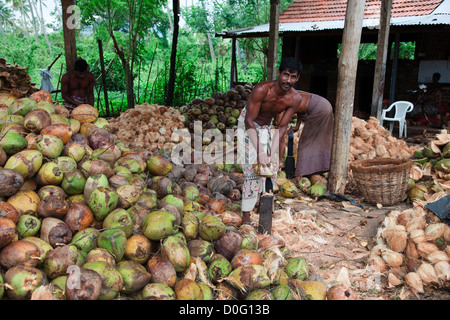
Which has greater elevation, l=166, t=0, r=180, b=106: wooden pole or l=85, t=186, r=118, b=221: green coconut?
l=166, t=0, r=180, b=106: wooden pole

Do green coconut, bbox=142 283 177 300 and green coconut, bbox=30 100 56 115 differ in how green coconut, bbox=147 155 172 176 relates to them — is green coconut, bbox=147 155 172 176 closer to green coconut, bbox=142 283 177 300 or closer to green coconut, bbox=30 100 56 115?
green coconut, bbox=30 100 56 115

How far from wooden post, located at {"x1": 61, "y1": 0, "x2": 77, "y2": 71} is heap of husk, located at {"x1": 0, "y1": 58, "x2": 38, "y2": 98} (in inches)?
81.1

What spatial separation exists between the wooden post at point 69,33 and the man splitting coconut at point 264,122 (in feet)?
13.6

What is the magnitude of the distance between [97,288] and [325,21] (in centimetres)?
1168

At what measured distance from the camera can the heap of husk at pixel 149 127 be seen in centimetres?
673

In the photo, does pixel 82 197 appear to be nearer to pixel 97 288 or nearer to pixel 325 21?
pixel 97 288

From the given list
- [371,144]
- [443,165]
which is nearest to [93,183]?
[443,165]

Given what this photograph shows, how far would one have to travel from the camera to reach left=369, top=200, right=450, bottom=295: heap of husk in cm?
274

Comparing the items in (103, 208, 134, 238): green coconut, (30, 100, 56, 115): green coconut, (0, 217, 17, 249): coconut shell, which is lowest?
(103, 208, 134, 238): green coconut

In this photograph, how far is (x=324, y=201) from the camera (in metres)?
4.98

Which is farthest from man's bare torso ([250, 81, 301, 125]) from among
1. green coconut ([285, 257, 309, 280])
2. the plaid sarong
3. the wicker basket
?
green coconut ([285, 257, 309, 280])

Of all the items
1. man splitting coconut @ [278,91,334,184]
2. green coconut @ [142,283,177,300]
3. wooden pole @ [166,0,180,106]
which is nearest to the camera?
green coconut @ [142,283,177,300]

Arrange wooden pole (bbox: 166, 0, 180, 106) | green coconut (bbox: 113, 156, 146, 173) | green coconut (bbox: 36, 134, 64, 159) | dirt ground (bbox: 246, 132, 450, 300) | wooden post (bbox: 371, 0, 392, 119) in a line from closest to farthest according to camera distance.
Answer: green coconut (bbox: 36, 134, 64, 159) → dirt ground (bbox: 246, 132, 450, 300) → green coconut (bbox: 113, 156, 146, 173) → wooden post (bbox: 371, 0, 392, 119) → wooden pole (bbox: 166, 0, 180, 106)
